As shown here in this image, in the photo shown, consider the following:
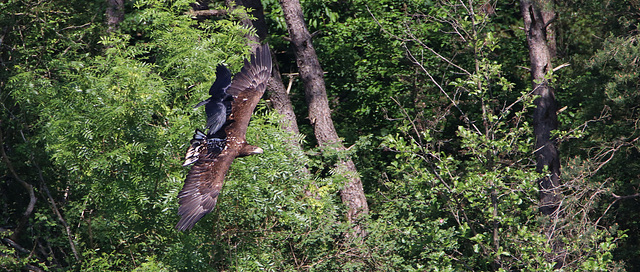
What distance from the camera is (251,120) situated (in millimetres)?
8992

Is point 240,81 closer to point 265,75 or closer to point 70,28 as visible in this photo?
point 265,75

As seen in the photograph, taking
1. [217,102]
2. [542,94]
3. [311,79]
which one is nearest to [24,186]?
[217,102]

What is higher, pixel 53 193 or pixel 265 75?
pixel 265 75

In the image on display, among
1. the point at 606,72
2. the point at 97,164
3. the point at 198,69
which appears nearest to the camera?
the point at 97,164

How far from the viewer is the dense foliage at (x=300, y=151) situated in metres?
8.22

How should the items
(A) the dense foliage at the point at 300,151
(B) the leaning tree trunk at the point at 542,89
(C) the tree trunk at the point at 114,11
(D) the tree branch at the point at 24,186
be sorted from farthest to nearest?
(C) the tree trunk at the point at 114,11 < (B) the leaning tree trunk at the point at 542,89 < (D) the tree branch at the point at 24,186 < (A) the dense foliage at the point at 300,151

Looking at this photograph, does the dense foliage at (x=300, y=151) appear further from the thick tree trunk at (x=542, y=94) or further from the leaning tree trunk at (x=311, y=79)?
the leaning tree trunk at (x=311, y=79)

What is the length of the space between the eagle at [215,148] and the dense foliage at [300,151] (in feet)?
0.98

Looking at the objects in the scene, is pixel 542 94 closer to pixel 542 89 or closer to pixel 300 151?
pixel 542 89

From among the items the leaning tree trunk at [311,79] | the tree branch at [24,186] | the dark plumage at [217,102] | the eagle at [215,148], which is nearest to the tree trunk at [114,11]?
the leaning tree trunk at [311,79]

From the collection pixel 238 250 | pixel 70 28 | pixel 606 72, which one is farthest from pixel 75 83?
pixel 606 72

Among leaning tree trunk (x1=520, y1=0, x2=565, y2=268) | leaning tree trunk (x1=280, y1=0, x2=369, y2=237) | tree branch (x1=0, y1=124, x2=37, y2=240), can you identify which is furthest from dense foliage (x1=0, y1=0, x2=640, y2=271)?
leaning tree trunk (x1=280, y1=0, x2=369, y2=237)

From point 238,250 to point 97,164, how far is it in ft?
6.08

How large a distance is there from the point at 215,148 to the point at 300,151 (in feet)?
4.21
